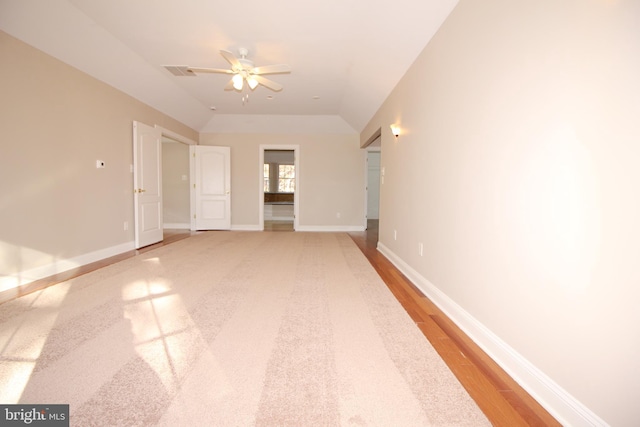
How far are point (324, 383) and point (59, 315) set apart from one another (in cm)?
218

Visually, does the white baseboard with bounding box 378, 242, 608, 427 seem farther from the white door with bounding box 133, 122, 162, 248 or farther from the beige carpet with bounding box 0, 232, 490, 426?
the white door with bounding box 133, 122, 162, 248

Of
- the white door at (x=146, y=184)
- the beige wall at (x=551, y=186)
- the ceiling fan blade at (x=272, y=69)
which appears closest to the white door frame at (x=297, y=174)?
the white door at (x=146, y=184)

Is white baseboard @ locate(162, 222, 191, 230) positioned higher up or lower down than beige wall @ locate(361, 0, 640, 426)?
lower down

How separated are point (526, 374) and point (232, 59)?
13.0ft

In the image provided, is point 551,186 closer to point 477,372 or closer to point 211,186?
point 477,372

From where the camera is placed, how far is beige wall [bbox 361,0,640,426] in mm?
1042

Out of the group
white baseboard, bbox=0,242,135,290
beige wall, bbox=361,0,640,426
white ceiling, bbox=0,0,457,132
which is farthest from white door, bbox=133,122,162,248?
beige wall, bbox=361,0,640,426

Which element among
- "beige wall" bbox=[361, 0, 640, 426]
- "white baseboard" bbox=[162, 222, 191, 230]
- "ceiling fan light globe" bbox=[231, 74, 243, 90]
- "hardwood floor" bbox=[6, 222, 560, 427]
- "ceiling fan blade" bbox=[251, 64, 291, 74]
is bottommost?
"white baseboard" bbox=[162, 222, 191, 230]

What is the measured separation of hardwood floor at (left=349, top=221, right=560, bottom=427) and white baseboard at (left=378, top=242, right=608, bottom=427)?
32 mm

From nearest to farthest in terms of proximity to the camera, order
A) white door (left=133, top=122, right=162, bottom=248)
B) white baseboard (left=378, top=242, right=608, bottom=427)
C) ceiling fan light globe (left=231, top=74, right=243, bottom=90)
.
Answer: white baseboard (left=378, top=242, right=608, bottom=427)
ceiling fan light globe (left=231, top=74, right=243, bottom=90)
white door (left=133, top=122, right=162, bottom=248)

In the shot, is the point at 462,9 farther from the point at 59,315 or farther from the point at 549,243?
the point at 59,315

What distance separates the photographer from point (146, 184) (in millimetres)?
5238

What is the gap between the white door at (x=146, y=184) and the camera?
4.98 meters

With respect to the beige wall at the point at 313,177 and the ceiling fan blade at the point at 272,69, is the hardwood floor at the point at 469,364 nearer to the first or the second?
the ceiling fan blade at the point at 272,69
